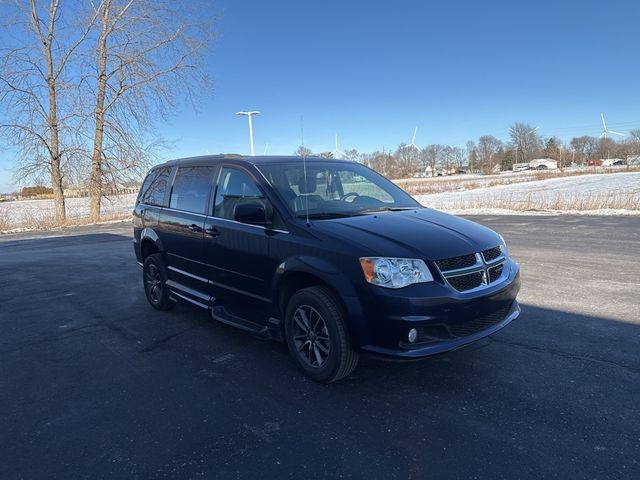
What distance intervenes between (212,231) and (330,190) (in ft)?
4.18

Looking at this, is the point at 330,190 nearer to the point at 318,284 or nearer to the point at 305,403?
the point at 318,284

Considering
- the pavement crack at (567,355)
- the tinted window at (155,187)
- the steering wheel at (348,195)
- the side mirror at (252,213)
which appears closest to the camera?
the pavement crack at (567,355)

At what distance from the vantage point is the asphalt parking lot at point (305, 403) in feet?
8.77

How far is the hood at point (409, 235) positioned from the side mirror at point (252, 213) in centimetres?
49

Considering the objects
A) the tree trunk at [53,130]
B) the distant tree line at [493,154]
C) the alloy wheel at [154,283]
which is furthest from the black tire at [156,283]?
the distant tree line at [493,154]

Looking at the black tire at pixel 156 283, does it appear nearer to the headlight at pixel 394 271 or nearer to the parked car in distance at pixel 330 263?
the parked car in distance at pixel 330 263

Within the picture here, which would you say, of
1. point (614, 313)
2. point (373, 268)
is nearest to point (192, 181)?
point (373, 268)

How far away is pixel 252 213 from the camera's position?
12.6 feet

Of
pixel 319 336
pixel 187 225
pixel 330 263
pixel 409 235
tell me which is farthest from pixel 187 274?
pixel 409 235

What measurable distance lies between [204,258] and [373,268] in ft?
7.29

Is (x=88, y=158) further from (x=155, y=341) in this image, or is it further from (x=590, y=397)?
(x=590, y=397)

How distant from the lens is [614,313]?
16.7 feet

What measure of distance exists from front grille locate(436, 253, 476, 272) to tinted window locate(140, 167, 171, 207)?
152 inches

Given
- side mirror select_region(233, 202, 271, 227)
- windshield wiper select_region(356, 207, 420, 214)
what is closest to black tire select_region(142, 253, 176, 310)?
side mirror select_region(233, 202, 271, 227)
